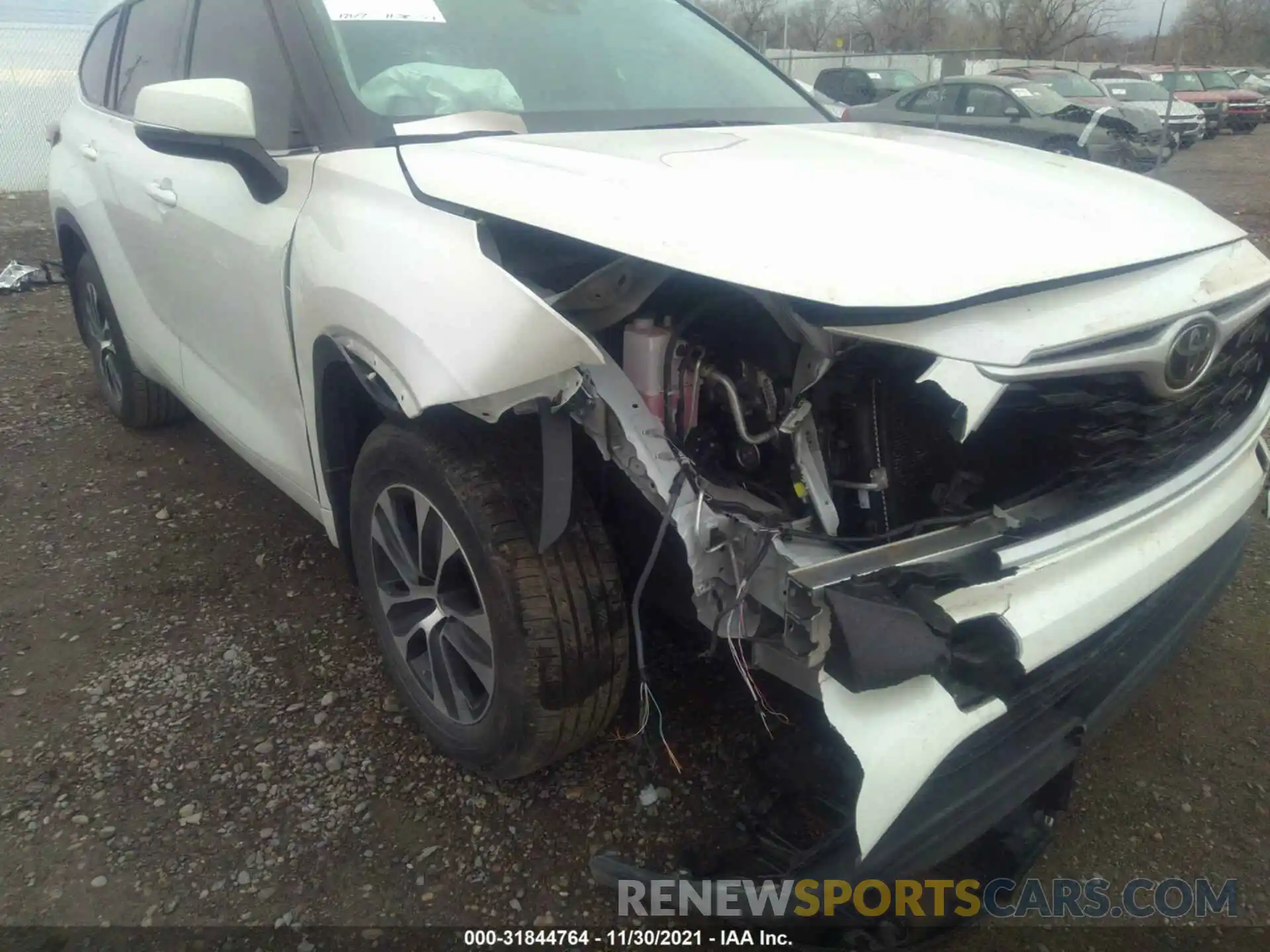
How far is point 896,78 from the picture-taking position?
58.4 feet

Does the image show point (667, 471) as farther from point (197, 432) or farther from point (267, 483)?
point (197, 432)

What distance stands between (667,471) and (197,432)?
3436mm

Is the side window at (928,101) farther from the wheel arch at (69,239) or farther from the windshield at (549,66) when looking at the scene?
the wheel arch at (69,239)

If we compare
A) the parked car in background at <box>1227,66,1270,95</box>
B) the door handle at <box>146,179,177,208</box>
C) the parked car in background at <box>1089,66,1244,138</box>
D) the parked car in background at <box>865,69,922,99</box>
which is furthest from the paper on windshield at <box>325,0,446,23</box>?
the parked car in background at <box>1227,66,1270,95</box>

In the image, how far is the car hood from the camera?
4.77 ft

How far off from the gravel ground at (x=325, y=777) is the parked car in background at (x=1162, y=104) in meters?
16.9

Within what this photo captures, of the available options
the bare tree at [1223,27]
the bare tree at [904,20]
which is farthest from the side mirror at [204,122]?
the bare tree at [1223,27]

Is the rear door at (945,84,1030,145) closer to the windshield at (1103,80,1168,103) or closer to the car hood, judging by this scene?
the windshield at (1103,80,1168,103)

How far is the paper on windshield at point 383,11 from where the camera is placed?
2.36 meters

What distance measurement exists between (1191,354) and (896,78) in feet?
59.6

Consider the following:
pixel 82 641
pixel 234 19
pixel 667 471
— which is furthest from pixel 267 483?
pixel 667 471

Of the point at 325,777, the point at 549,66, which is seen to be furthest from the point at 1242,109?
the point at 325,777

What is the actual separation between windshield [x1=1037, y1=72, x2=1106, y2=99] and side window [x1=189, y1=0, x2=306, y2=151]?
14.2m

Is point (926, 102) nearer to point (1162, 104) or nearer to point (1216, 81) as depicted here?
point (1162, 104)
